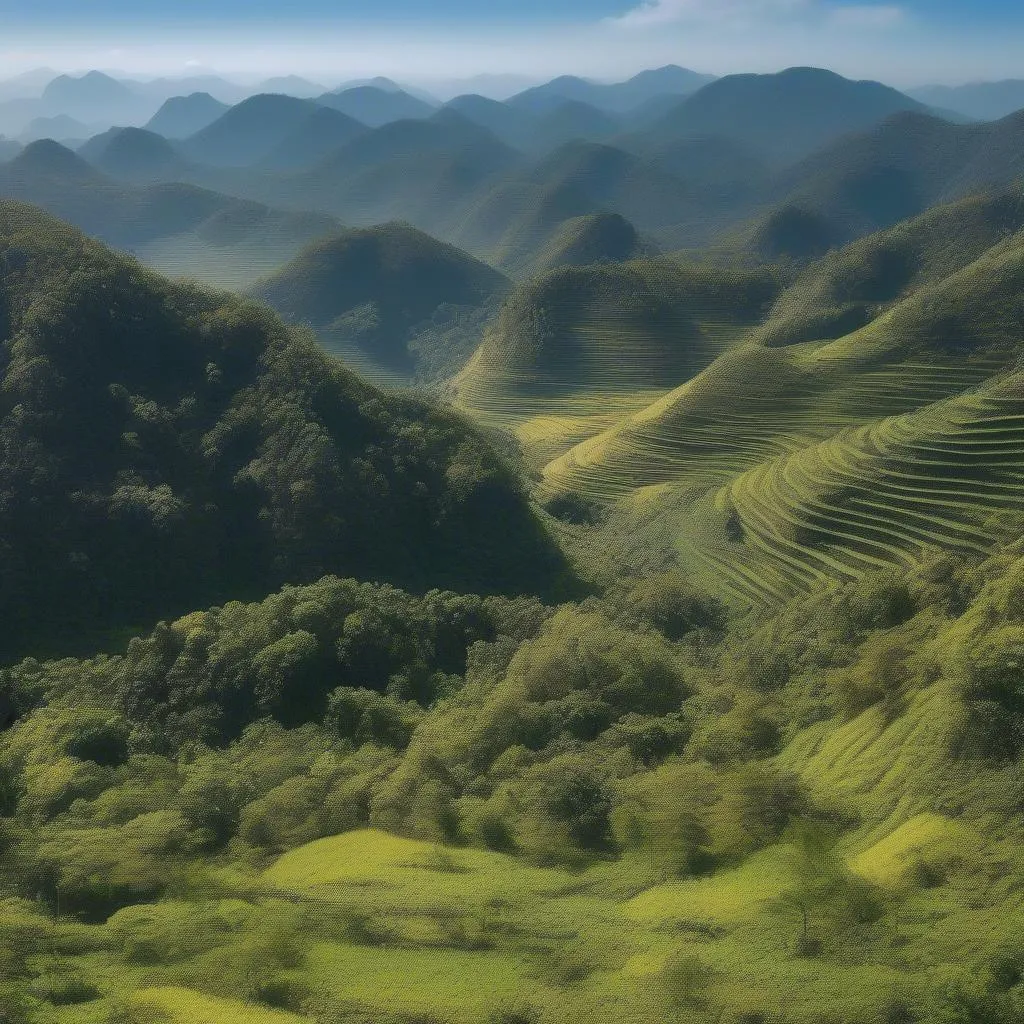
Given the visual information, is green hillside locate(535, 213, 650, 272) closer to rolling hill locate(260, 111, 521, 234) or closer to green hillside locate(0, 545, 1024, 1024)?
rolling hill locate(260, 111, 521, 234)

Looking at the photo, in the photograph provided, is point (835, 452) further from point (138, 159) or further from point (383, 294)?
point (138, 159)

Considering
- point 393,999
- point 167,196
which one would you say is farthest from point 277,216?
point 393,999

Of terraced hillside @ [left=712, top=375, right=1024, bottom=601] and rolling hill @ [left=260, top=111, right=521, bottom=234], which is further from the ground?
rolling hill @ [left=260, top=111, right=521, bottom=234]

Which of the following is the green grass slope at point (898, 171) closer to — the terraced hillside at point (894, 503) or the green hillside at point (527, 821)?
the terraced hillside at point (894, 503)

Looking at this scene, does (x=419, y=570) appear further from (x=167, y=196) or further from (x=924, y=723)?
(x=167, y=196)

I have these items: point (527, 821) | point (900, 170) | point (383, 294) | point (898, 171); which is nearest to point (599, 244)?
point (383, 294)

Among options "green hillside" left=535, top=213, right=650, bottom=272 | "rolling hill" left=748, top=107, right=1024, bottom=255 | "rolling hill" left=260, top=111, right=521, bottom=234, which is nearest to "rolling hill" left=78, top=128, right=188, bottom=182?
"rolling hill" left=260, top=111, right=521, bottom=234
